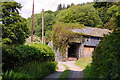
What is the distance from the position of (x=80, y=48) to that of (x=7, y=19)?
531 inches

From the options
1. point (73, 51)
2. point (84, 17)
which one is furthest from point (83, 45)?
point (84, 17)

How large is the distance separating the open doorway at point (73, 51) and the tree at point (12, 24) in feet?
30.3

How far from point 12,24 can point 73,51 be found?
38.1 feet

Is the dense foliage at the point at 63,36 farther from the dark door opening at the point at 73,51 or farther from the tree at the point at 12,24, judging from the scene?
the tree at the point at 12,24

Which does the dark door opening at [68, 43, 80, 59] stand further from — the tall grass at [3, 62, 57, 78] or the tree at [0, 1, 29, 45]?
the tall grass at [3, 62, 57, 78]

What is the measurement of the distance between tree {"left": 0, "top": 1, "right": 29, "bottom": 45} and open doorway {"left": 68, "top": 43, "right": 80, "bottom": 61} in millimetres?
9223

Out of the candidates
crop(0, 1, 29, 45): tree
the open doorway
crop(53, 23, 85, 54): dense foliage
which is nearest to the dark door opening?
the open doorway

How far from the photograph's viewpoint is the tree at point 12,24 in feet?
83.4

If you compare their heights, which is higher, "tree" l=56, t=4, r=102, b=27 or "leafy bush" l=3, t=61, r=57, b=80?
"tree" l=56, t=4, r=102, b=27

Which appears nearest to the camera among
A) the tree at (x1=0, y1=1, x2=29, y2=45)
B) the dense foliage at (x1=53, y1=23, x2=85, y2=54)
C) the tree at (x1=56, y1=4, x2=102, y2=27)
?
the dense foliage at (x1=53, y1=23, x2=85, y2=54)

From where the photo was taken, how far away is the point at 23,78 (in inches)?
239

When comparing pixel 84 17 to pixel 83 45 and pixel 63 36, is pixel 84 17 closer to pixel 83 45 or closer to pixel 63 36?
pixel 83 45

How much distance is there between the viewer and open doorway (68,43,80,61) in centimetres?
2457

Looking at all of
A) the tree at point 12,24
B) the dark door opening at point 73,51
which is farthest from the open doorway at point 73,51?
the tree at point 12,24
